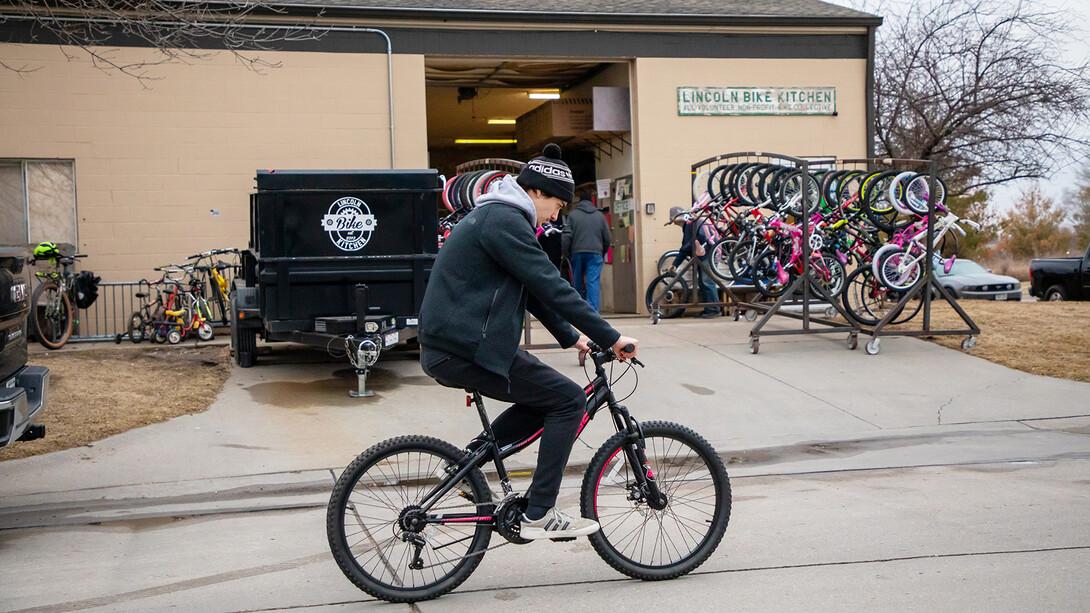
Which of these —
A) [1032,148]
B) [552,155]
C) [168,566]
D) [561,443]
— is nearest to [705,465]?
[561,443]

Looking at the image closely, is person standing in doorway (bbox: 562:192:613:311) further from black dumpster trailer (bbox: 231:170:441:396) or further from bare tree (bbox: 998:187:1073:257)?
bare tree (bbox: 998:187:1073:257)

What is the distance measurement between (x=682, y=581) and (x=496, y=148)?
79.8 ft

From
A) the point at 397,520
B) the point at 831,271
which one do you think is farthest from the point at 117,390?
the point at 831,271

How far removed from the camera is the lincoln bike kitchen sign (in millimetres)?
16953

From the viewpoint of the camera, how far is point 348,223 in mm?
10023

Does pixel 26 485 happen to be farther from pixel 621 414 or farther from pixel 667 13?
pixel 667 13

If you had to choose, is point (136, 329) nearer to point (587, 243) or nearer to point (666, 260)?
point (587, 243)

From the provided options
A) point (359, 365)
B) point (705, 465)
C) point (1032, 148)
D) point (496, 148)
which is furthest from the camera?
point (496, 148)

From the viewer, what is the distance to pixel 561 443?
4426 mm

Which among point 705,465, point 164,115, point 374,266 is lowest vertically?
point 705,465

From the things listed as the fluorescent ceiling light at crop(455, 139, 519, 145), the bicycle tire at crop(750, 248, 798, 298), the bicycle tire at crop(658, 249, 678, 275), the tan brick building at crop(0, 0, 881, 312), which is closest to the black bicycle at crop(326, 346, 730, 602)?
the bicycle tire at crop(750, 248, 798, 298)

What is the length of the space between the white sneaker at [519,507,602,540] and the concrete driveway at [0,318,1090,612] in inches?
12.7

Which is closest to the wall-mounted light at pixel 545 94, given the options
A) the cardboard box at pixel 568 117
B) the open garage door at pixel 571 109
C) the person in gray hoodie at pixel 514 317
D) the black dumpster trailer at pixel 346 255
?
the open garage door at pixel 571 109

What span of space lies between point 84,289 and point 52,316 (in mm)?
638
